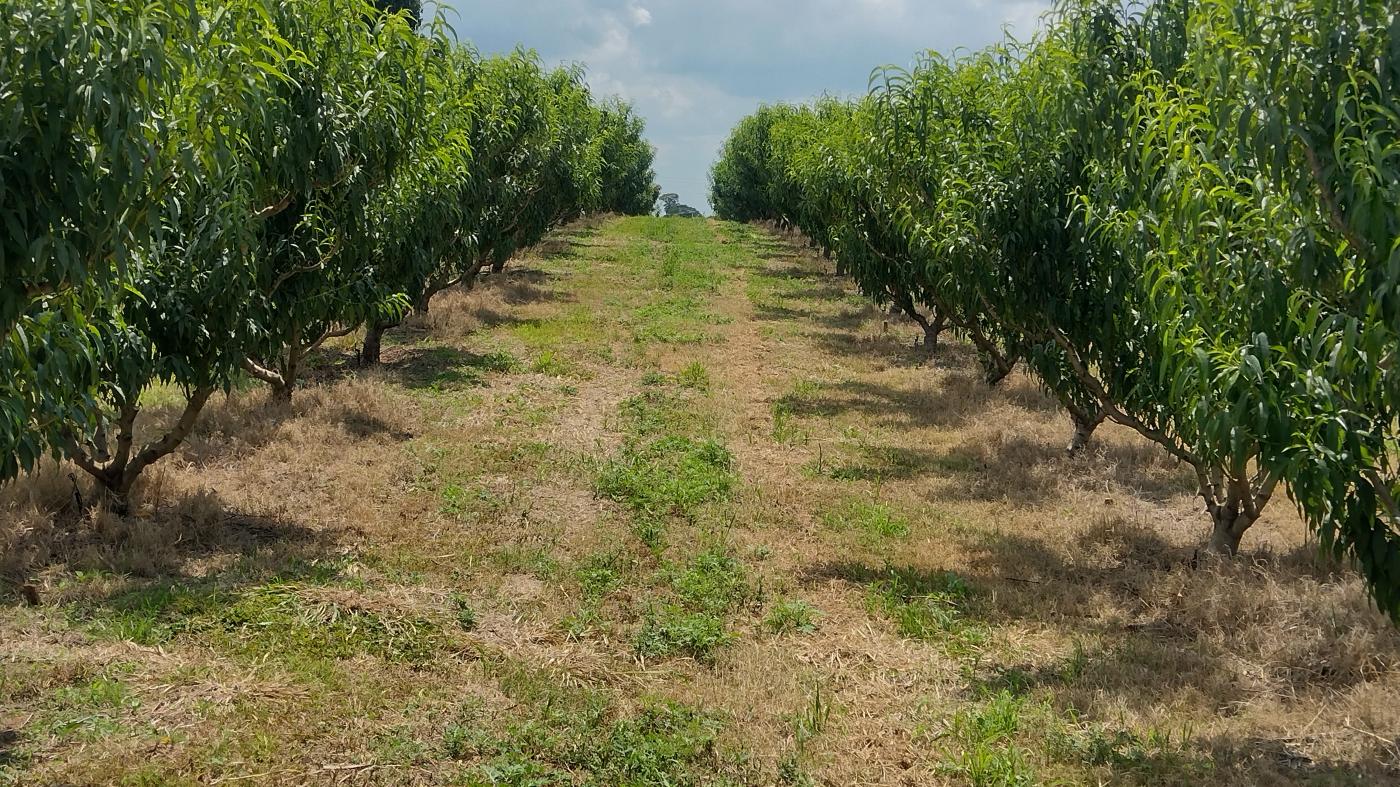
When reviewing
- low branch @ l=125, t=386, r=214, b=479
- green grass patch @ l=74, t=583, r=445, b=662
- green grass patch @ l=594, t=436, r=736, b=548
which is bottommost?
green grass patch @ l=74, t=583, r=445, b=662

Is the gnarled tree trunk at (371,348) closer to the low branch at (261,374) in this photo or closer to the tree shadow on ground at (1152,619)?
the low branch at (261,374)

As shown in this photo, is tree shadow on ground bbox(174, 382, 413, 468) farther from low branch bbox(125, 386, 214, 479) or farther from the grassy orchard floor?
low branch bbox(125, 386, 214, 479)

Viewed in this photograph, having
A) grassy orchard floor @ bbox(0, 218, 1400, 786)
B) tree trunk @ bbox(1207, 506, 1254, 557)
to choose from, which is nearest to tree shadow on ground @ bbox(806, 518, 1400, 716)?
grassy orchard floor @ bbox(0, 218, 1400, 786)

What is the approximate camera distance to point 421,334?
65.2 feet

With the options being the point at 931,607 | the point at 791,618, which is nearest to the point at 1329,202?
the point at 931,607

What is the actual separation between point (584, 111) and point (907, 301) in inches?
528

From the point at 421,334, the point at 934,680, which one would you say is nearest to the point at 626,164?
the point at 421,334

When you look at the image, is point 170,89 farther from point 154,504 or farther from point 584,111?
point 584,111

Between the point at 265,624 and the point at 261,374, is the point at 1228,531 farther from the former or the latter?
the point at 261,374

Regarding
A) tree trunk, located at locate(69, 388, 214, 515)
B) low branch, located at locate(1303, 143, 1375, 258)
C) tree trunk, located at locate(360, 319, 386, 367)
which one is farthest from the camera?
tree trunk, located at locate(360, 319, 386, 367)

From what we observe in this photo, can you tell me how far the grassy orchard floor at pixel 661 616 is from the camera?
17.7 ft

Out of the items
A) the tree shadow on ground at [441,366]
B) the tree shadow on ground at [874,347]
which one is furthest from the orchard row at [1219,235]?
the tree shadow on ground at [874,347]

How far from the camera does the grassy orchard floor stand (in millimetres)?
5402

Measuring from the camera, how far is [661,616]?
285 inches
